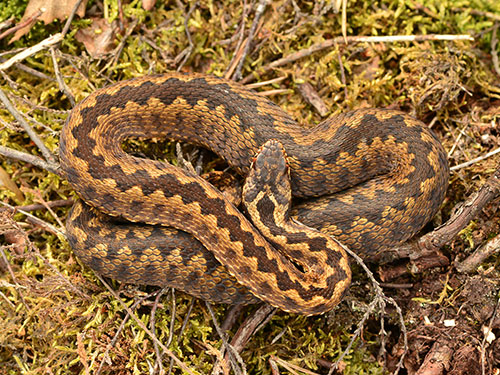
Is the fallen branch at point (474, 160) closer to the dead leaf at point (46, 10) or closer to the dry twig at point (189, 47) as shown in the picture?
the dry twig at point (189, 47)

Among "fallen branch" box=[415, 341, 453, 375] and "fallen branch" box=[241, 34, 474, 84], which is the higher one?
"fallen branch" box=[241, 34, 474, 84]

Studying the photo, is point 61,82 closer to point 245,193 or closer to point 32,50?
point 32,50

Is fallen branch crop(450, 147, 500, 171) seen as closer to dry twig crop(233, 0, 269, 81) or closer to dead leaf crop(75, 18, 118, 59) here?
dry twig crop(233, 0, 269, 81)

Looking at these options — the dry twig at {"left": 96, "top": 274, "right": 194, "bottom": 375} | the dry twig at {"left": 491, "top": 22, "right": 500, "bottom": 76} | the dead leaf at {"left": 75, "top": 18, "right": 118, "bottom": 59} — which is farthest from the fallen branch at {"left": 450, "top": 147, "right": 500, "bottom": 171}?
the dead leaf at {"left": 75, "top": 18, "right": 118, "bottom": 59}

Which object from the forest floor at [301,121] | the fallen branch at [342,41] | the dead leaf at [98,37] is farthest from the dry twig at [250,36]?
the dead leaf at [98,37]

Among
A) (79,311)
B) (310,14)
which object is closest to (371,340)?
(79,311)

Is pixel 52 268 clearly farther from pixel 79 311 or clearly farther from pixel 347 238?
pixel 347 238
